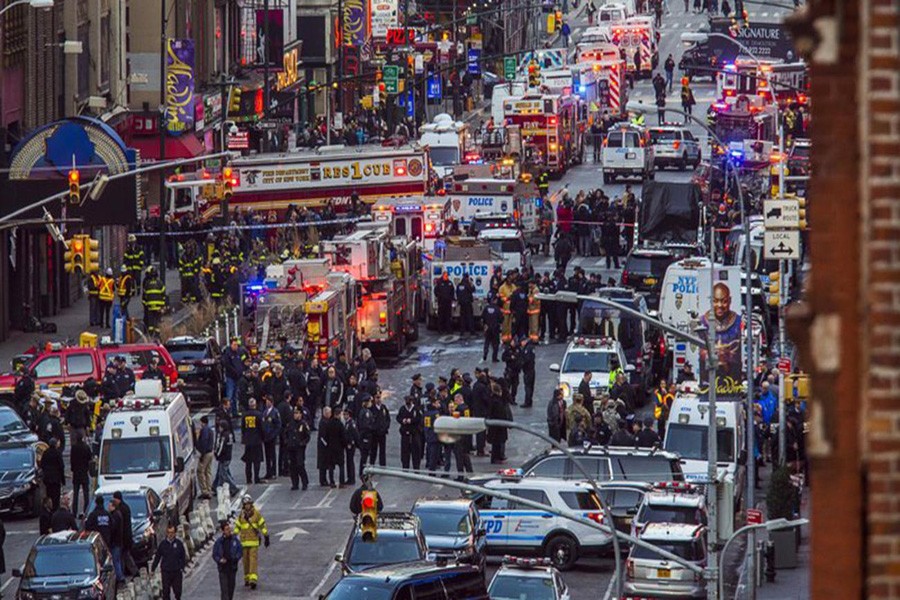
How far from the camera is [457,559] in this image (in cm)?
3127

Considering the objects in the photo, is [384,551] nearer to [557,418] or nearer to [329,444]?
[329,444]

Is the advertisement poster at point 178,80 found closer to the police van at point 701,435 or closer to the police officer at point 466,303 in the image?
the police officer at point 466,303

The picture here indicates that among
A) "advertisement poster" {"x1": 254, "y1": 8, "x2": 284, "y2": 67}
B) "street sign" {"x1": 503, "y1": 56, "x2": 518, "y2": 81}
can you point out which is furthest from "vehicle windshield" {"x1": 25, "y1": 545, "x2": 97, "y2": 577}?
"street sign" {"x1": 503, "y1": 56, "x2": 518, "y2": 81}

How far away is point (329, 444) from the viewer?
39.2m

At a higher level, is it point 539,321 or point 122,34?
point 122,34

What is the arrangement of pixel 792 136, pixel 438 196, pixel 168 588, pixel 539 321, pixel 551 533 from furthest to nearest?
pixel 792 136 → pixel 438 196 → pixel 539 321 → pixel 551 533 → pixel 168 588

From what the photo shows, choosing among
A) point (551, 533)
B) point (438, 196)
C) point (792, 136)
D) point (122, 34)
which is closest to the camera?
point (551, 533)

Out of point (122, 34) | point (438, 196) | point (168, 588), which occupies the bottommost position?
point (168, 588)

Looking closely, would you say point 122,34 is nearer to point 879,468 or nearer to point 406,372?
point 406,372

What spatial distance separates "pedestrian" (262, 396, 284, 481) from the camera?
39.8 metres

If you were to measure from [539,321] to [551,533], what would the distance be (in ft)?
66.1

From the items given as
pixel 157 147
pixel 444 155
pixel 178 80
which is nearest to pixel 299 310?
pixel 178 80

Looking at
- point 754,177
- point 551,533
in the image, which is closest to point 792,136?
point 754,177

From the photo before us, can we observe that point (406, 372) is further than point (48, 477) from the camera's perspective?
Yes
